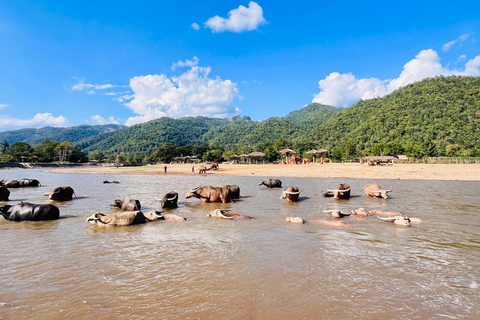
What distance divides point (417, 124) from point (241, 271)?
116 meters

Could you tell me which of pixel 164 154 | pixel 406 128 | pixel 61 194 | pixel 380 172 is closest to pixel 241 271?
pixel 61 194

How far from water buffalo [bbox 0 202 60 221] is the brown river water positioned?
1.70 ft

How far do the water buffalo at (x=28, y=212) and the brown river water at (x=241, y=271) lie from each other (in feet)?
1.70

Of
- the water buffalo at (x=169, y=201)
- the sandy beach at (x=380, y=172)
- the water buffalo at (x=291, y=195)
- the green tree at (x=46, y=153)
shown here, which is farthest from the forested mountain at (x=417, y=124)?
the green tree at (x=46, y=153)

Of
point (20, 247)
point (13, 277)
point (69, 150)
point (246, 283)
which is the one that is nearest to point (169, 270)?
point (246, 283)

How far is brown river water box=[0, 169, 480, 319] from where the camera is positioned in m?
3.79

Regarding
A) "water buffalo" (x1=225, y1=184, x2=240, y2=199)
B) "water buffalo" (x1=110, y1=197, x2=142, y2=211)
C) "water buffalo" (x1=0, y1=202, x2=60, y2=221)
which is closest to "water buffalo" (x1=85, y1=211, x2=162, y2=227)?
Result: "water buffalo" (x1=110, y1=197, x2=142, y2=211)

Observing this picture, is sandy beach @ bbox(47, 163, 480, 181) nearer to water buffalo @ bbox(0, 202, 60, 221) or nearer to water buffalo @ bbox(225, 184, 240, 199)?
water buffalo @ bbox(225, 184, 240, 199)

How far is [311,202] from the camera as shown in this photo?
45.1ft

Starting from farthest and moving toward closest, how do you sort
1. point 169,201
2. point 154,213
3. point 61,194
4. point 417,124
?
point 417,124, point 61,194, point 169,201, point 154,213

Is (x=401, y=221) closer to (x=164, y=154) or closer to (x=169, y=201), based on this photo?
(x=169, y=201)

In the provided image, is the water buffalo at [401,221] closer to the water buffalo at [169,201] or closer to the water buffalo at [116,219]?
the water buffalo at [116,219]

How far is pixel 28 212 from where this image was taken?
9484 mm

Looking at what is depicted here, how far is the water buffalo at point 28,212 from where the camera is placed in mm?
9469
